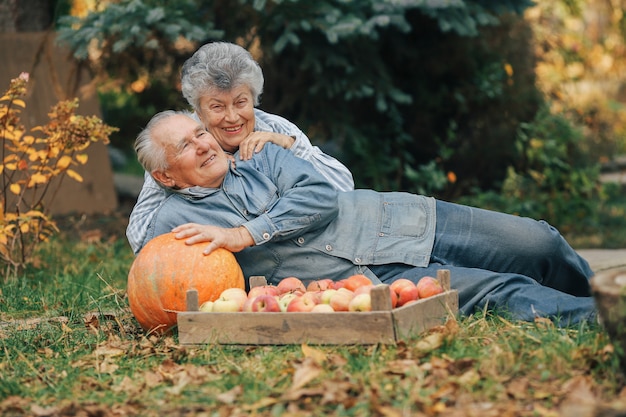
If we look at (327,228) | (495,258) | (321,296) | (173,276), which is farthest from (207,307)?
(495,258)

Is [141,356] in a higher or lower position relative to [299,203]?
lower

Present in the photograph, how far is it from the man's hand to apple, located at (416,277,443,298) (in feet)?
2.65

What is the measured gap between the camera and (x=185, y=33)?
6348mm

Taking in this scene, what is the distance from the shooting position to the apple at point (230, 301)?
363 cm

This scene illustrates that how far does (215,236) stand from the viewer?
3855 millimetres

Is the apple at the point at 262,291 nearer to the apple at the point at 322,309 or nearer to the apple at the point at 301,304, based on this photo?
the apple at the point at 301,304

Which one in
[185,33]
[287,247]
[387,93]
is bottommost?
[287,247]

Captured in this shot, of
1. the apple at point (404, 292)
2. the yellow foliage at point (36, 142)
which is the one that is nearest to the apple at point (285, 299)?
the apple at point (404, 292)

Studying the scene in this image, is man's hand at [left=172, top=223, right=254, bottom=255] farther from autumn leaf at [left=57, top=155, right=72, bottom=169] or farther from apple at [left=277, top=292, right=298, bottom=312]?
autumn leaf at [left=57, top=155, right=72, bottom=169]

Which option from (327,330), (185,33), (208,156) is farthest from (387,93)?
(327,330)

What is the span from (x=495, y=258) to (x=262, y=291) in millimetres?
1219

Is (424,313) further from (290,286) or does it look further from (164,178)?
(164,178)

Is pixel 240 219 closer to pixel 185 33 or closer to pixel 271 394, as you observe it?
pixel 271 394

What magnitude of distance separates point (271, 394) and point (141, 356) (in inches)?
35.6
